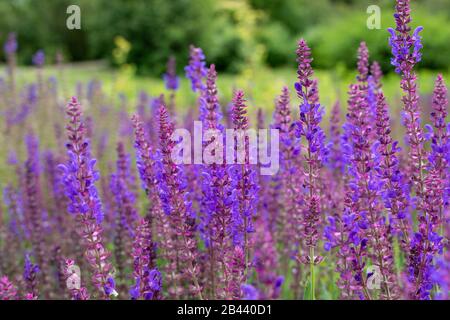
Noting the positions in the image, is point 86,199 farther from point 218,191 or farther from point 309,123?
point 309,123

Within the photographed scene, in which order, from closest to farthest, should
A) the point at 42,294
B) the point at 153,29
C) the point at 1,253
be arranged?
1. the point at 42,294
2. the point at 1,253
3. the point at 153,29

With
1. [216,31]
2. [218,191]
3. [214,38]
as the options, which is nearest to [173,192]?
[218,191]

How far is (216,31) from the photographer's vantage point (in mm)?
26016

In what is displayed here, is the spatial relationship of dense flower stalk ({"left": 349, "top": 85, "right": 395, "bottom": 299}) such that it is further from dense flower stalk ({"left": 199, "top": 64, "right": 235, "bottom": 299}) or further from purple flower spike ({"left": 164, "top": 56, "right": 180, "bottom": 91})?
purple flower spike ({"left": 164, "top": 56, "right": 180, "bottom": 91})

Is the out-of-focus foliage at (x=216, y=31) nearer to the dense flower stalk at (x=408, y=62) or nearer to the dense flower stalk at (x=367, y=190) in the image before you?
the dense flower stalk at (x=408, y=62)

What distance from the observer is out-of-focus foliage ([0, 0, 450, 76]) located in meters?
21.2

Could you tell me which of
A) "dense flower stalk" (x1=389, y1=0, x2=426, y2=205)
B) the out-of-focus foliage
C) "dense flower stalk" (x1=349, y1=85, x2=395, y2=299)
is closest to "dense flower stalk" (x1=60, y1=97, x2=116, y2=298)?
"dense flower stalk" (x1=349, y1=85, x2=395, y2=299)

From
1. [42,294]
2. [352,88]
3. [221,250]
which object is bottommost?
[42,294]

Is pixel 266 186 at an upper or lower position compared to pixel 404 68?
lower
